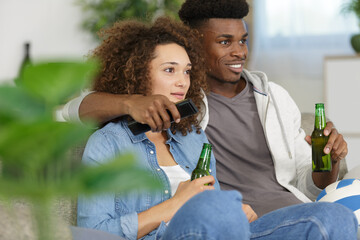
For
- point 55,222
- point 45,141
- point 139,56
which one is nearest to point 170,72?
point 139,56

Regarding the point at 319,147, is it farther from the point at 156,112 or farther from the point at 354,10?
the point at 354,10

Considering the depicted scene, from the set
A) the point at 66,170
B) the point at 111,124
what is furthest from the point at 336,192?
the point at 66,170

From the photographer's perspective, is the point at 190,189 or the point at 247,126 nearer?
the point at 190,189

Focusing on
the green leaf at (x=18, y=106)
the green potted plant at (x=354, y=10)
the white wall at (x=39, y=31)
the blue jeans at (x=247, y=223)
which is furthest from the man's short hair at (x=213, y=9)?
the green potted plant at (x=354, y=10)

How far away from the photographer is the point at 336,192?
1549 mm

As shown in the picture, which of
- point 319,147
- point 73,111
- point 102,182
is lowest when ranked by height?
point 319,147

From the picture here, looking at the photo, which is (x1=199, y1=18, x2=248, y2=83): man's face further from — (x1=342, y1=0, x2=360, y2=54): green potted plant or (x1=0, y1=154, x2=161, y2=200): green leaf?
(x1=342, y1=0, x2=360, y2=54): green potted plant

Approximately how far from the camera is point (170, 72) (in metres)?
1.61

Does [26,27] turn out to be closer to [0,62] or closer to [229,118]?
[0,62]

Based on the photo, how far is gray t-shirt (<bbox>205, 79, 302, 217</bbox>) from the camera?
5.78 ft

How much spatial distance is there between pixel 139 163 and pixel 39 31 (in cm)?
318

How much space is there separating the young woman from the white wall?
2352 millimetres

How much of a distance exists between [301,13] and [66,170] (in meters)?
4.50

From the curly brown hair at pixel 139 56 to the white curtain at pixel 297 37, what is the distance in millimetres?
3014
